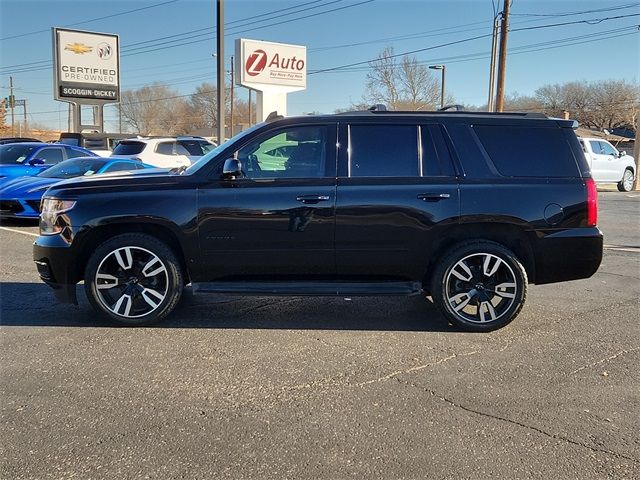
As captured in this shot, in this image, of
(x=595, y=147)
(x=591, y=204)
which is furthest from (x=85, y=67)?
(x=591, y=204)

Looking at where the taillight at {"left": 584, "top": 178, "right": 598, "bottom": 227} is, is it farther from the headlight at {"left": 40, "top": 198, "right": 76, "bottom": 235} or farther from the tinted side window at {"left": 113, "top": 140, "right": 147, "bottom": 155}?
the tinted side window at {"left": 113, "top": 140, "right": 147, "bottom": 155}

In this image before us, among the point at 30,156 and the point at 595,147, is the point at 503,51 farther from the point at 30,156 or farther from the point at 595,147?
the point at 30,156

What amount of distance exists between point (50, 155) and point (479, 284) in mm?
12451

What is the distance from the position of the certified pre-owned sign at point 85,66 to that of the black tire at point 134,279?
2787cm

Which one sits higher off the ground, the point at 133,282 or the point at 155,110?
the point at 155,110

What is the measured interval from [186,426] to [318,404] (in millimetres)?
798

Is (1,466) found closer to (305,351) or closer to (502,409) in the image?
(305,351)

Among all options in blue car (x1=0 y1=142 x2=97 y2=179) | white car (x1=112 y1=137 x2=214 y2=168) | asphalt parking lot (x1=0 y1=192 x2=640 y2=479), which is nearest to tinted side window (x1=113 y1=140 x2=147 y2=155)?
white car (x1=112 y1=137 x2=214 y2=168)

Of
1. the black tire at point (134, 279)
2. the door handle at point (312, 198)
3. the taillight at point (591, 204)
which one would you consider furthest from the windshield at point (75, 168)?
the taillight at point (591, 204)

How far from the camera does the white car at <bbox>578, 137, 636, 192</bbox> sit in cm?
2056

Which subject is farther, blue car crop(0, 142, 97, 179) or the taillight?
blue car crop(0, 142, 97, 179)

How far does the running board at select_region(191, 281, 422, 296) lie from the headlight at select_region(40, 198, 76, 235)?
1244mm

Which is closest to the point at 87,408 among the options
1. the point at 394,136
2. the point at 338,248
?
the point at 338,248

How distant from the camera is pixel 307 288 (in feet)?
15.7
